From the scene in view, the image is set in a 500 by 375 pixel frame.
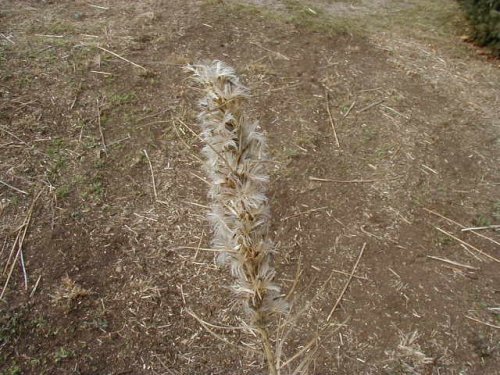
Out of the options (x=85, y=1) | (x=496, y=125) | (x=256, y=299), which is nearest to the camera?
(x=256, y=299)

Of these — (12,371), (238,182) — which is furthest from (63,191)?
(238,182)

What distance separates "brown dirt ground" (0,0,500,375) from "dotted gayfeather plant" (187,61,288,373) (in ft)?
3.50

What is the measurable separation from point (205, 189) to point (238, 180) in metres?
1.72

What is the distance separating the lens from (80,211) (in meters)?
2.69

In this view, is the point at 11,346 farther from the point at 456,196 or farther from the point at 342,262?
the point at 456,196

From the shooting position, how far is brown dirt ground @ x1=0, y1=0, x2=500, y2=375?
2.30 meters

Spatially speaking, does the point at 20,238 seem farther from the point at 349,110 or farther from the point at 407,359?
the point at 349,110

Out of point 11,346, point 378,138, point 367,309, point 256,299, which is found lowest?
point 11,346

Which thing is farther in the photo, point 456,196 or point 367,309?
point 456,196

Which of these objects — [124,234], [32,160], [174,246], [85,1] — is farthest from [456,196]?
[85,1]

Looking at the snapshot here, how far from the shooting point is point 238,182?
1.20 meters

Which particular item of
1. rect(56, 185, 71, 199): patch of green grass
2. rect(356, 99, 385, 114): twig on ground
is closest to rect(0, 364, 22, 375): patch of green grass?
rect(56, 185, 71, 199): patch of green grass

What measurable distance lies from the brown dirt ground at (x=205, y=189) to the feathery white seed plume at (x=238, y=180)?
107 centimetres

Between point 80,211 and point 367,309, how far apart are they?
155cm
